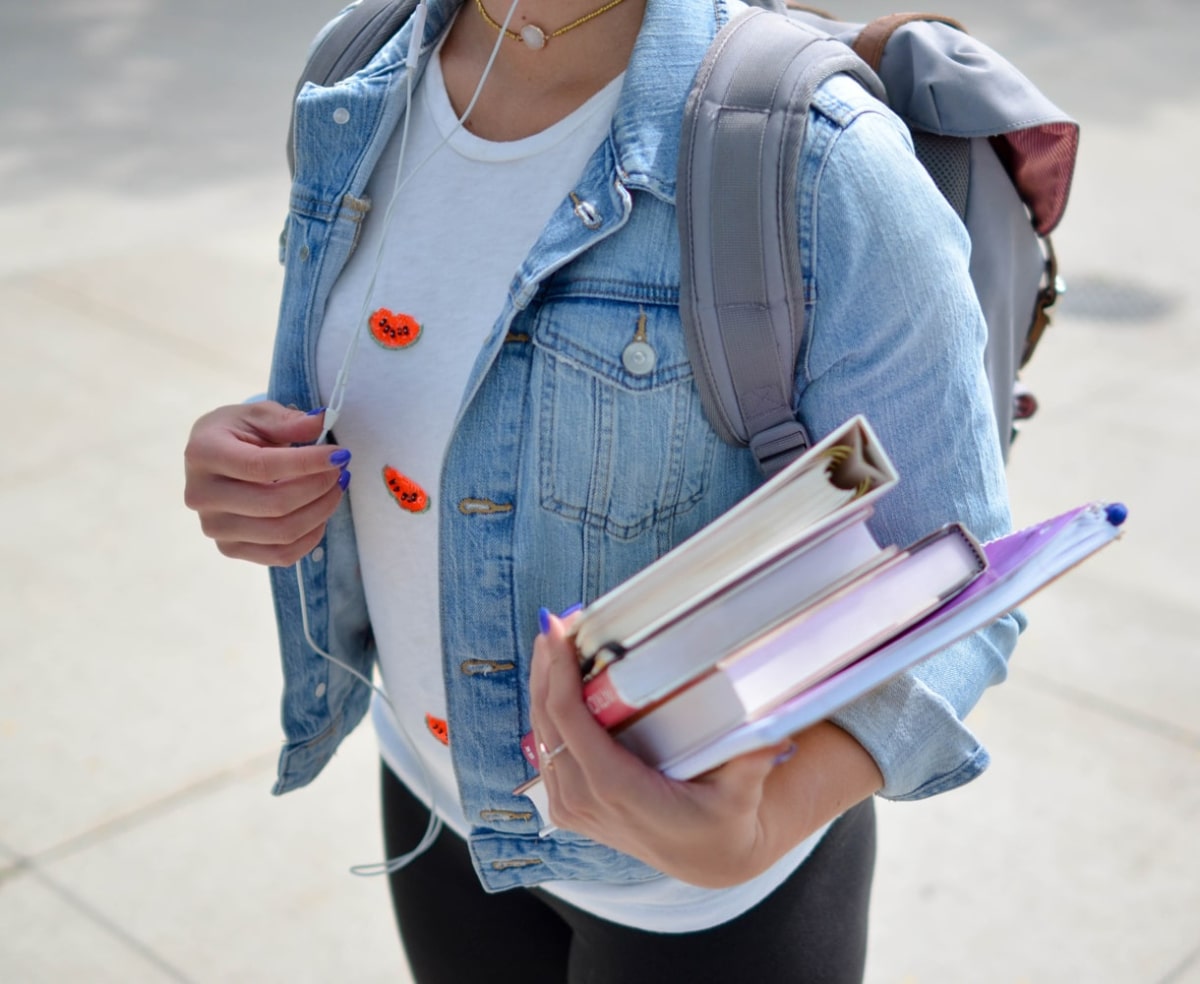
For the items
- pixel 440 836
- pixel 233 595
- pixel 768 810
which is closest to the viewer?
pixel 768 810

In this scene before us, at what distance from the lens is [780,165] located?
115cm

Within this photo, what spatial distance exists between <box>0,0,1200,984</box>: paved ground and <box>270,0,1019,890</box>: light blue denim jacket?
1705 mm

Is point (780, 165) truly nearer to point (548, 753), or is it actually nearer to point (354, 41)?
point (548, 753)

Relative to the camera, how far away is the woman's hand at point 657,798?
3.21 feet

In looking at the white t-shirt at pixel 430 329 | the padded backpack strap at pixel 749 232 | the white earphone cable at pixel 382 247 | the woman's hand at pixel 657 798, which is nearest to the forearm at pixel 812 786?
the woman's hand at pixel 657 798

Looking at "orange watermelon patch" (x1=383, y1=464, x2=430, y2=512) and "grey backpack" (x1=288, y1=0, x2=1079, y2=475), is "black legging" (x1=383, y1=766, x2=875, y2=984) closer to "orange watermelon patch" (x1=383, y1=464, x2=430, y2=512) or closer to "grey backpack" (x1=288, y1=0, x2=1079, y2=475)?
"orange watermelon patch" (x1=383, y1=464, x2=430, y2=512)

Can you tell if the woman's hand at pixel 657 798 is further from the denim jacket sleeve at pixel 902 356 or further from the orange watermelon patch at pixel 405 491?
the orange watermelon patch at pixel 405 491

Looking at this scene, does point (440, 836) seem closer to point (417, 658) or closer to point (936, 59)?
point (417, 658)

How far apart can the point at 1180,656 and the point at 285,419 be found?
3031 mm

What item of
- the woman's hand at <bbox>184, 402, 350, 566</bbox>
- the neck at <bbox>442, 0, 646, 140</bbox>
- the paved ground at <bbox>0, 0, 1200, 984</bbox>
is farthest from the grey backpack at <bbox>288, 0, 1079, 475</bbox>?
the paved ground at <bbox>0, 0, 1200, 984</bbox>

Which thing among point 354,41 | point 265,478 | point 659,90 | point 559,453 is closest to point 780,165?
point 659,90

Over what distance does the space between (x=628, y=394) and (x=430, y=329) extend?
0.25 metres

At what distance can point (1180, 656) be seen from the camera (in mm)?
3723

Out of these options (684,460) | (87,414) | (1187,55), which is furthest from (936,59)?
(1187,55)
